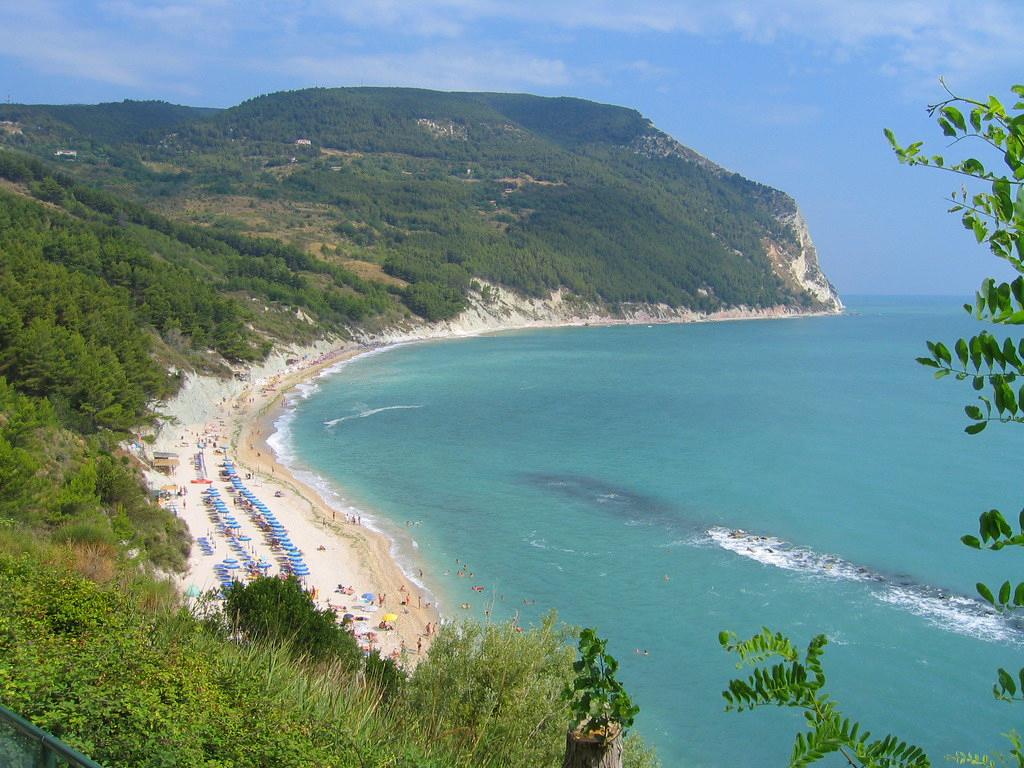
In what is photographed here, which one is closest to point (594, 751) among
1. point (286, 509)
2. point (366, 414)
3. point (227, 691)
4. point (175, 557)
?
point (227, 691)

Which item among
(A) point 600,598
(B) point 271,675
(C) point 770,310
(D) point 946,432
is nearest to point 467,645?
(B) point 271,675

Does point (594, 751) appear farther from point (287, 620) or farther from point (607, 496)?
point (607, 496)

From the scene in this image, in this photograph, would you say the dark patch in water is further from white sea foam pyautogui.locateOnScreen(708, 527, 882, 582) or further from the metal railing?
the metal railing

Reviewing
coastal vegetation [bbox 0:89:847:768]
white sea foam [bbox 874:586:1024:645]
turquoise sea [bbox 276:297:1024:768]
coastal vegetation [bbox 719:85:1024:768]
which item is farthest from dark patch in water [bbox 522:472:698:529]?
coastal vegetation [bbox 719:85:1024:768]

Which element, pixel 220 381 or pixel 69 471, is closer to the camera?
pixel 69 471

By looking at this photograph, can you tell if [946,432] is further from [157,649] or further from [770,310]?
[770,310]

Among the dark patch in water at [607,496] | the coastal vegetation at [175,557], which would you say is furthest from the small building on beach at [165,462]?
the dark patch in water at [607,496]
